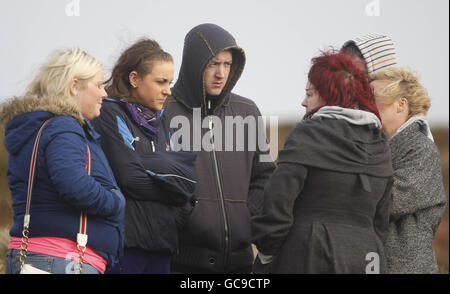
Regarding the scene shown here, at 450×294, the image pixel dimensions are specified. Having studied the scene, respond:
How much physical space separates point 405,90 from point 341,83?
62 centimetres

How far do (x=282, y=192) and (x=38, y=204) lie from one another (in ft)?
3.77

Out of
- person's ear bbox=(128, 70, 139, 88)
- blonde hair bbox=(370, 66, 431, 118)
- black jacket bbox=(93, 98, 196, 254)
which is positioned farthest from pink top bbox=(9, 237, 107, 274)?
blonde hair bbox=(370, 66, 431, 118)

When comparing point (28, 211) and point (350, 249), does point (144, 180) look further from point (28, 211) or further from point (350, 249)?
point (350, 249)

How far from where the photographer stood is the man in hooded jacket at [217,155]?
3.99 metres

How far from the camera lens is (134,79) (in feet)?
12.8

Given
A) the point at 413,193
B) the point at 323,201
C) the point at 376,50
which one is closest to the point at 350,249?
the point at 323,201

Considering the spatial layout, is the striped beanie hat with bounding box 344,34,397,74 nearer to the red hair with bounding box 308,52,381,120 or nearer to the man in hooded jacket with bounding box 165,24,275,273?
the red hair with bounding box 308,52,381,120

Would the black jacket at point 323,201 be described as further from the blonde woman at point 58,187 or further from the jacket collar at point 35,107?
the jacket collar at point 35,107

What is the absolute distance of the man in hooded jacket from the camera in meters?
3.99

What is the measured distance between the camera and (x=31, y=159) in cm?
307

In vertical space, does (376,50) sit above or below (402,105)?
above

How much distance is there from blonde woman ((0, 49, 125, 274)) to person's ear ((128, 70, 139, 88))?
632 millimetres

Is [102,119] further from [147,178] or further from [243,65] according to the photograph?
[243,65]
